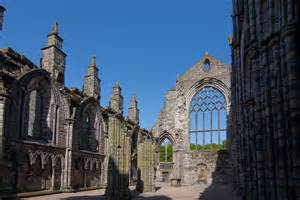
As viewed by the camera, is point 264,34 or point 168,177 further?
point 168,177

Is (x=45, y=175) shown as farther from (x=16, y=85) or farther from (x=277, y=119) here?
(x=277, y=119)

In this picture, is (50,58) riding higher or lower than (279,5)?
higher

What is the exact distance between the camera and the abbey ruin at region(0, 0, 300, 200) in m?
6.17

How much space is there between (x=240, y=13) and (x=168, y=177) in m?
20.0

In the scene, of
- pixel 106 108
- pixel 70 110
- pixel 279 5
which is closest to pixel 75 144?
pixel 70 110

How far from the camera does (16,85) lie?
45.5 feet

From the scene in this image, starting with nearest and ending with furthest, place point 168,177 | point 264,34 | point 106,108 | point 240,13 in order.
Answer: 1. point 264,34
2. point 240,13
3. point 106,108
4. point 168,177

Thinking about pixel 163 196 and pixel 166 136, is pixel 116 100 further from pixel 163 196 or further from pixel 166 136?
pixel 163 196

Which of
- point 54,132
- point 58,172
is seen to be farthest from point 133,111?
point 58,172

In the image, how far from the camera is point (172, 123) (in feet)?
100

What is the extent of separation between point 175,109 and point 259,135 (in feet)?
76.6

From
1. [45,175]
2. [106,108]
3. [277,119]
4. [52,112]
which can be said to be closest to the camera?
[277,119]

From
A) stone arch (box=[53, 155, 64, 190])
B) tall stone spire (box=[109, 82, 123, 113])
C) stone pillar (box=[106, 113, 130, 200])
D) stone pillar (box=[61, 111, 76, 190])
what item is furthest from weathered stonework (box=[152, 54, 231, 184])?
stone pillar (box=[106, 113, 130, 200])

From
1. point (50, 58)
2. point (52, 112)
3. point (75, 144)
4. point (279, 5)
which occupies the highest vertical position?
point (50, 58)
